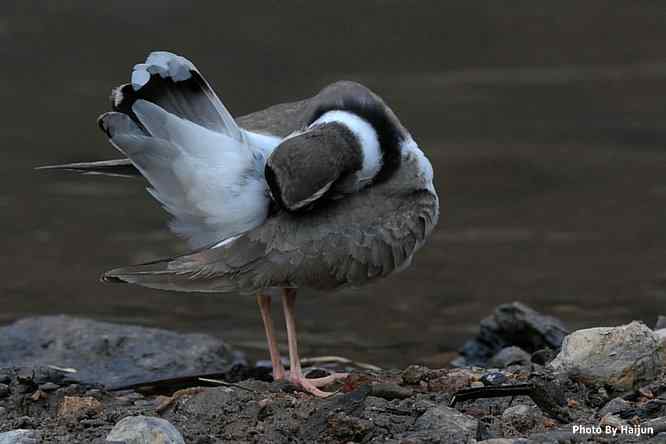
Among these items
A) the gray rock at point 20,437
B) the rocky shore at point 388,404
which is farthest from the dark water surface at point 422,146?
the gray rock at point 20,437

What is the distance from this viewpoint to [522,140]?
39.5 feet

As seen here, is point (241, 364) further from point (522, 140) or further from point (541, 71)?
point (541, 71)

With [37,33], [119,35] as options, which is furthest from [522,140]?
[37,33]

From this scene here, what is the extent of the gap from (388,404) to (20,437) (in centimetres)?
133

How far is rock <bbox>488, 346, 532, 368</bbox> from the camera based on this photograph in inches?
263

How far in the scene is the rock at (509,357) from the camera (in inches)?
263

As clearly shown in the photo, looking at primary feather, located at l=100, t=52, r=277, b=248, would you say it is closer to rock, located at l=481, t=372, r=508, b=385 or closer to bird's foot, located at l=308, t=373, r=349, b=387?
bird's foot, located at l=308, t=373, r=349, b=387

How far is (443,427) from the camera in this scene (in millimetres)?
4645

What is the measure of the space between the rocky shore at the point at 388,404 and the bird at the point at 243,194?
48cm

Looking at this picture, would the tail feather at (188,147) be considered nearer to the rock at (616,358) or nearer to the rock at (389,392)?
the rock at (389,392)

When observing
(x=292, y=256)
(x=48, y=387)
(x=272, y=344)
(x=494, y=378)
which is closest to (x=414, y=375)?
(x=494, y=378)

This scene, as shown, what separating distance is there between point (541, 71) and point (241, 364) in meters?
6.89

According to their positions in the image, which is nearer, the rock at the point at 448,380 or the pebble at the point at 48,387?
the rock at the point at 448,380

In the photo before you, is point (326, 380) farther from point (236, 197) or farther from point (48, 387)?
point (48, 387)
